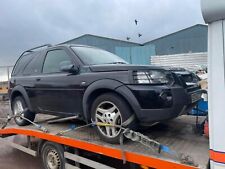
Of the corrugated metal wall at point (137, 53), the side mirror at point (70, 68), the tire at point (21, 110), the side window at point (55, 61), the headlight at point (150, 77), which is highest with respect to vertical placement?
the corrugated metal wall at point (137, 53)

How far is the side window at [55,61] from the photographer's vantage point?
4527mm

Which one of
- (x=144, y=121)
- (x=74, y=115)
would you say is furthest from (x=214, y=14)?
(x=74, y=115)

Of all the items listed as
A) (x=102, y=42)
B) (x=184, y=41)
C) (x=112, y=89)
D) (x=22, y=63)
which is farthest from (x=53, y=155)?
(x=102, y=42)

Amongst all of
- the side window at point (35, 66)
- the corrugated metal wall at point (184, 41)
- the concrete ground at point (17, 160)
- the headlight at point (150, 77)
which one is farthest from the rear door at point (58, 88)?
the corrugated metal wall at point (184, 41)

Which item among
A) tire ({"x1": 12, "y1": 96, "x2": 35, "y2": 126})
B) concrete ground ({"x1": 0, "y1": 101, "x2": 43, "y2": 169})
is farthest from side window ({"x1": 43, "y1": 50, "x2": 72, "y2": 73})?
concrete ground ({"x1": 0, "y1": 101, "x2": 43, "y2": 169})

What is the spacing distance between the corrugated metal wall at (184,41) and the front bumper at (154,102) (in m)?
25.6

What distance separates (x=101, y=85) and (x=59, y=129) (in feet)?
4.86

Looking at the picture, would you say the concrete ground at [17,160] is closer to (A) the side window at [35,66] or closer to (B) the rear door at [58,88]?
→ (B) the rear door at [58,88]

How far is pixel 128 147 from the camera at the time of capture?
3451 mm

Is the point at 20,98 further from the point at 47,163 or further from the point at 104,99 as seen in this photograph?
the point at 104,99

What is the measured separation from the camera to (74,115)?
4.34 m

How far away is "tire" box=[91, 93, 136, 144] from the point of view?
346cm

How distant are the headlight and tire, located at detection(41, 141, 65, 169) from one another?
177cm

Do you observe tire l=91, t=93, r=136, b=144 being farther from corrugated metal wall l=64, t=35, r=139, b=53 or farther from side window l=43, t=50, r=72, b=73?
corrugated metal wall l=64, t=35, r=139, b=53
